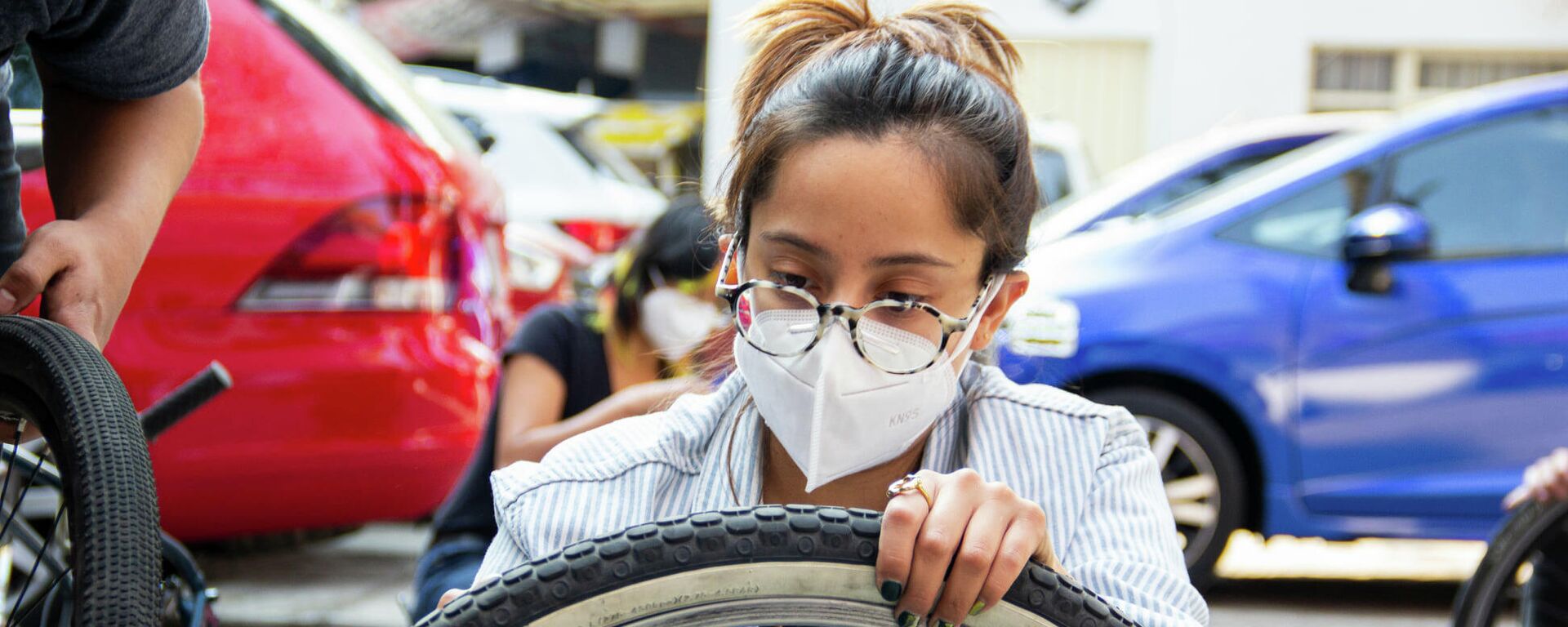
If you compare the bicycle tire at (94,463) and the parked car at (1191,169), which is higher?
the bicycle tire at (94,463)

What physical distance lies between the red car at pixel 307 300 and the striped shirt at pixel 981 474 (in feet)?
6.81

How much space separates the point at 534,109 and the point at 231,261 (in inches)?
227

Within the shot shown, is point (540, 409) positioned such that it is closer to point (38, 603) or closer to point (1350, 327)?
point (38, 603)

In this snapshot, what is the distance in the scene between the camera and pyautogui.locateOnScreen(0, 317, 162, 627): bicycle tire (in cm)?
128

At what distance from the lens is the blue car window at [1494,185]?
4.85 metres

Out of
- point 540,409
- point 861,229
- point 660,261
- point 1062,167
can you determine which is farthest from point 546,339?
point 1062,167

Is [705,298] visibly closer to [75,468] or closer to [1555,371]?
[75,468]

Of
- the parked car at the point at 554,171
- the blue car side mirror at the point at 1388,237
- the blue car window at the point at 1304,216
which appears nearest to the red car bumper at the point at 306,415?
the blue car window at the point at 1304,216

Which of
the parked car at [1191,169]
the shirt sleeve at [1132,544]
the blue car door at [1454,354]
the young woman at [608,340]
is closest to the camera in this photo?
the shirt sleeve at [1132,544]

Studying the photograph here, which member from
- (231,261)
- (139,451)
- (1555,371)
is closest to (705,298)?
(231,261)

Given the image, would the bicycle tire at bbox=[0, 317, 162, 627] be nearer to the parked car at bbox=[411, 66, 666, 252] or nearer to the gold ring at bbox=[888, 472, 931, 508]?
the gold ring at bbox=[888, 472, 931, 508]

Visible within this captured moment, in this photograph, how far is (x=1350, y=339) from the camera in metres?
4.81

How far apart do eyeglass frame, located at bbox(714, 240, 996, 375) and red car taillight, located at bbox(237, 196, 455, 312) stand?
214cm

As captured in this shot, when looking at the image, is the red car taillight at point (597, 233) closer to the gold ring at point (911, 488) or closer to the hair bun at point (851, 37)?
the hair bun at point (851, 37)
